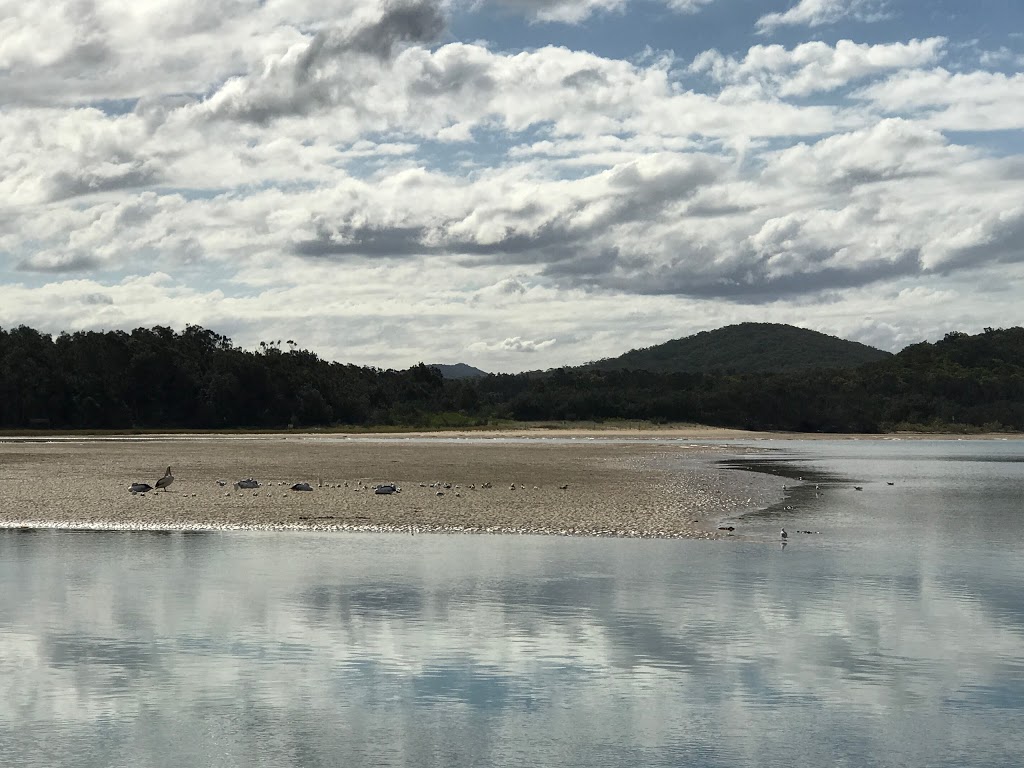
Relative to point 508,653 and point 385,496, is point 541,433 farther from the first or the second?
point 508,653

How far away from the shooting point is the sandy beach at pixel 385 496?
31.3m

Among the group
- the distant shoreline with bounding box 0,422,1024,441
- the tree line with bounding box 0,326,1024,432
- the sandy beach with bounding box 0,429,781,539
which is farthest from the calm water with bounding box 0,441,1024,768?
the tree line with bounding box 0,326,1024,432

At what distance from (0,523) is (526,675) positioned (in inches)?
862

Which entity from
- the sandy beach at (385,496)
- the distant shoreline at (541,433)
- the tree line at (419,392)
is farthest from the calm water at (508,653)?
the tree line at (419,392)

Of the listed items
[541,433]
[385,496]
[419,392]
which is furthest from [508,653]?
[419,392]

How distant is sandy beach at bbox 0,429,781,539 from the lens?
103 feet

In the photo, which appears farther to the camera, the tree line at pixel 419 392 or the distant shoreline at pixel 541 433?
the tree line at pixel 419 392

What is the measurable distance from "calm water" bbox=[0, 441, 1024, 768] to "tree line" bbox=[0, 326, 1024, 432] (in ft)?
302

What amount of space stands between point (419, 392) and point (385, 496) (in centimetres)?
11820

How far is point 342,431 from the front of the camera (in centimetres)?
11456

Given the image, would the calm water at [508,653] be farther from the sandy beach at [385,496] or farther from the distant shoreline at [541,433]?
the distant shoreline at [541,433]

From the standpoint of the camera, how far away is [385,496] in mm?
37875

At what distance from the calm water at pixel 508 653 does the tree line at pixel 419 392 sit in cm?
9211

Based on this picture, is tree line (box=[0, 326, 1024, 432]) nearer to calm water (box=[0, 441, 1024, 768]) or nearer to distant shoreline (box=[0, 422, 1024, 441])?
distant shoreline (box=[0, 422, 1024, 441])
